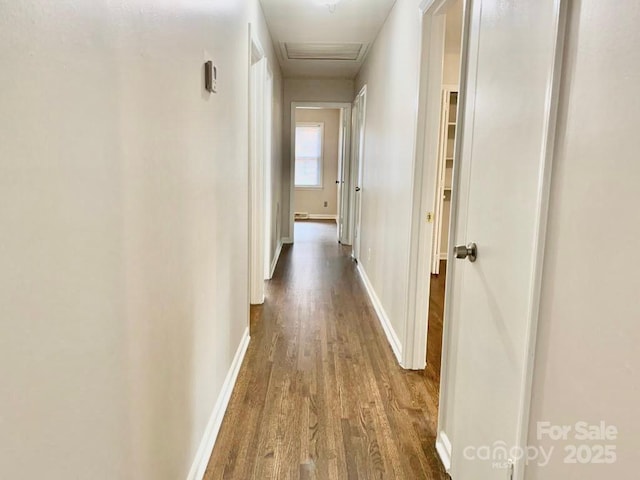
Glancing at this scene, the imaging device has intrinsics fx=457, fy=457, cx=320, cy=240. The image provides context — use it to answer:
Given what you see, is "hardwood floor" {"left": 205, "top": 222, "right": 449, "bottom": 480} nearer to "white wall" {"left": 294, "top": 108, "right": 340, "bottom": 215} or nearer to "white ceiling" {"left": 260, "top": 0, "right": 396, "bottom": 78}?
"white ceiling" {"left": 260, "top": 0, "right": 396, "bottom": 78}

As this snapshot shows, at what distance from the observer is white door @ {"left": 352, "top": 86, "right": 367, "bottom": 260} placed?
521 cm

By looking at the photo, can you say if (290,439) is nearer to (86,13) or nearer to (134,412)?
(134,412)

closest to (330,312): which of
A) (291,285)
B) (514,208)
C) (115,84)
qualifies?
(291,285)

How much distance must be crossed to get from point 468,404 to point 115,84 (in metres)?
1.47

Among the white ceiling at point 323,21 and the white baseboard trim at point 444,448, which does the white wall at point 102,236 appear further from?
the white ceiling at point 323,21

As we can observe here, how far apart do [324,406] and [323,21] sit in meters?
3.11

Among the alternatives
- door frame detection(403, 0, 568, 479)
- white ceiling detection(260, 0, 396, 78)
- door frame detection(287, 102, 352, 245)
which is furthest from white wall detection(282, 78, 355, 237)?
door frame detection(403, 0, 568, 479)

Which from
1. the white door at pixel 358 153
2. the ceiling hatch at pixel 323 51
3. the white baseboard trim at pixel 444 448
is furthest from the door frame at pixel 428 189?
the white door at pixel 358 153

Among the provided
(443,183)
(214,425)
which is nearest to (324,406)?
(214,425)

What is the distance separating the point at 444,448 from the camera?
1.91 meters

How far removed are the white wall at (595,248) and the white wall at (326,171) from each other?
28.4 feet

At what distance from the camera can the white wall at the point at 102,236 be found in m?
0.66

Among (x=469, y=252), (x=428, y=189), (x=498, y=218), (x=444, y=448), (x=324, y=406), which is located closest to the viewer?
(x=498, y=218)

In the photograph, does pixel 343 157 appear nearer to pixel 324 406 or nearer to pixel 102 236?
pixel 324 406
